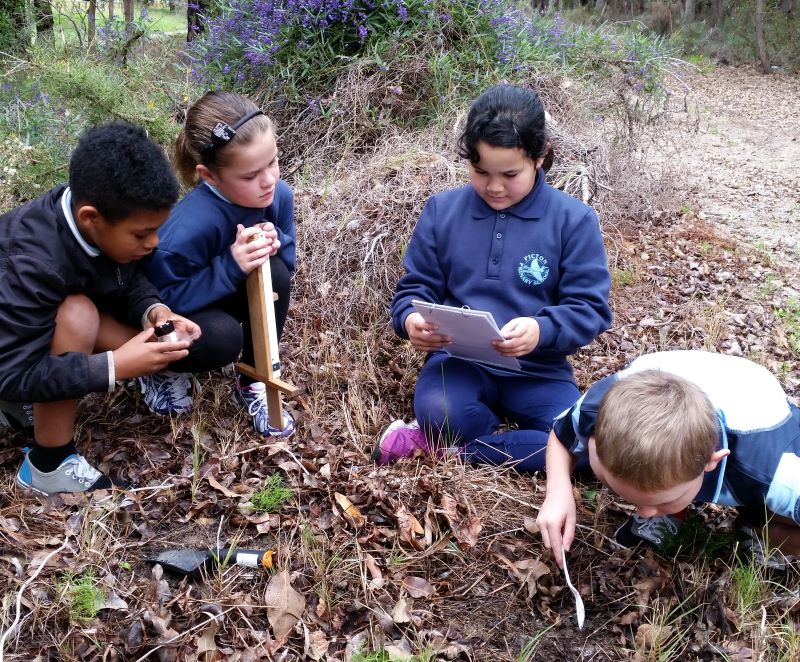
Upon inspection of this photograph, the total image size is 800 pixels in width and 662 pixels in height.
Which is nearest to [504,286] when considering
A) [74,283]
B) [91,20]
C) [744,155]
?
[74,283]

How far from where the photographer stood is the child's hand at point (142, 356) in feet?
7.79

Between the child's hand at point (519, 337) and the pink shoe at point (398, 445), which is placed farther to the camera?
the pink shoe at point (398, 445)

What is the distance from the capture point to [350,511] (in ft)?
7.98

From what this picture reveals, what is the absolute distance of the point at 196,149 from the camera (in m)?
2.77

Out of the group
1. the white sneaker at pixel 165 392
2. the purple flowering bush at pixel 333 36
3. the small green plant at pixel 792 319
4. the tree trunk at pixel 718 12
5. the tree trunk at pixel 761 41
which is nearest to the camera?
the white sneaker at pixel 165 392

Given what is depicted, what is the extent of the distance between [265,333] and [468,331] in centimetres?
77

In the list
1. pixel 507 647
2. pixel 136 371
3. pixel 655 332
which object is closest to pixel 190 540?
pixel 136 371

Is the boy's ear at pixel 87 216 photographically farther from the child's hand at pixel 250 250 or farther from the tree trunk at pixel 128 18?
the tree trunk at pixel 128 18

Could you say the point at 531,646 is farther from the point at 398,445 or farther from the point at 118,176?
the point at 118,176

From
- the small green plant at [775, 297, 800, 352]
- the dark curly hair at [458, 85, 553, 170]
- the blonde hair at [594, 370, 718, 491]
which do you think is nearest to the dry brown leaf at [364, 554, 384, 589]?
the blonde hair at [594, 370, 718, 491]

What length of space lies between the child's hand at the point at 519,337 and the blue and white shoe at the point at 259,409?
92 centimetres

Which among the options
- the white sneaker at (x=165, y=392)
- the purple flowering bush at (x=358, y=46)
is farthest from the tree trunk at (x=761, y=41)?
the white sneaker at (x=165, y=392)

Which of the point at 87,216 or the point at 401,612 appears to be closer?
the point at 401,612

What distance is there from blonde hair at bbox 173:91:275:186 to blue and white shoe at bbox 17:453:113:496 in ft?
3.88
